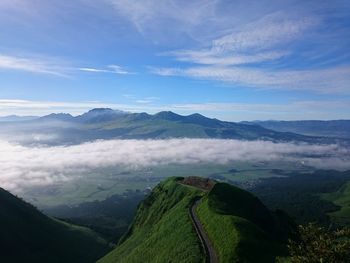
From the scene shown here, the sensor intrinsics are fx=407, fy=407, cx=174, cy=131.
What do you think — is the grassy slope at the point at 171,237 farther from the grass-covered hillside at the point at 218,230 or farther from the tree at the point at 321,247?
the tree at the point at 321,247

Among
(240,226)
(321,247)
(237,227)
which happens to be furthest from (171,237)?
(321,247)

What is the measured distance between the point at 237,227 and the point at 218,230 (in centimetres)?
597

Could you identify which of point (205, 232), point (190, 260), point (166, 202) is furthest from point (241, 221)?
point (166, 202)

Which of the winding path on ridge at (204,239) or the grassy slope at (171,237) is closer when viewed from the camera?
the winding path on ridge at (204,239)

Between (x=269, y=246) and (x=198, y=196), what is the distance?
6709cm

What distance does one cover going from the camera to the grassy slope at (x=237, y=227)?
82.7 meters

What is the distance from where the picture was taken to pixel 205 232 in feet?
349

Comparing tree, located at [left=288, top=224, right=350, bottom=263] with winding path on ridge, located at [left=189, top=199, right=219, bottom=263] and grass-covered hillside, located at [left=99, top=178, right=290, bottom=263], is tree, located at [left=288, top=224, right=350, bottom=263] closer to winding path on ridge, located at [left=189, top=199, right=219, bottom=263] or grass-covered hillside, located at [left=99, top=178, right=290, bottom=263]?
grass-covered hillside, located at [left=99, top=178, right=290, bottom=263]

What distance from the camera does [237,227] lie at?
313 ft

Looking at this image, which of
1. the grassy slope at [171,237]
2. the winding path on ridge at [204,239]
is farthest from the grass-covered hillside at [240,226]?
the grassy slope at [171,237]

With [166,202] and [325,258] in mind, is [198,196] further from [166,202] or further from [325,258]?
[325,258]

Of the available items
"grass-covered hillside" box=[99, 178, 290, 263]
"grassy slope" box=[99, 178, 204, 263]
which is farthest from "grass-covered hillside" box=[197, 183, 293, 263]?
"grassy slope" box=[99, 178, 204, 263]

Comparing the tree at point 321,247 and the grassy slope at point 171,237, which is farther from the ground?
the tree at point 321,247

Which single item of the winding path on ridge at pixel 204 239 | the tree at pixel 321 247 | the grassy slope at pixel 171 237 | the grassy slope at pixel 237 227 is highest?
the tree at pixel 321 247
